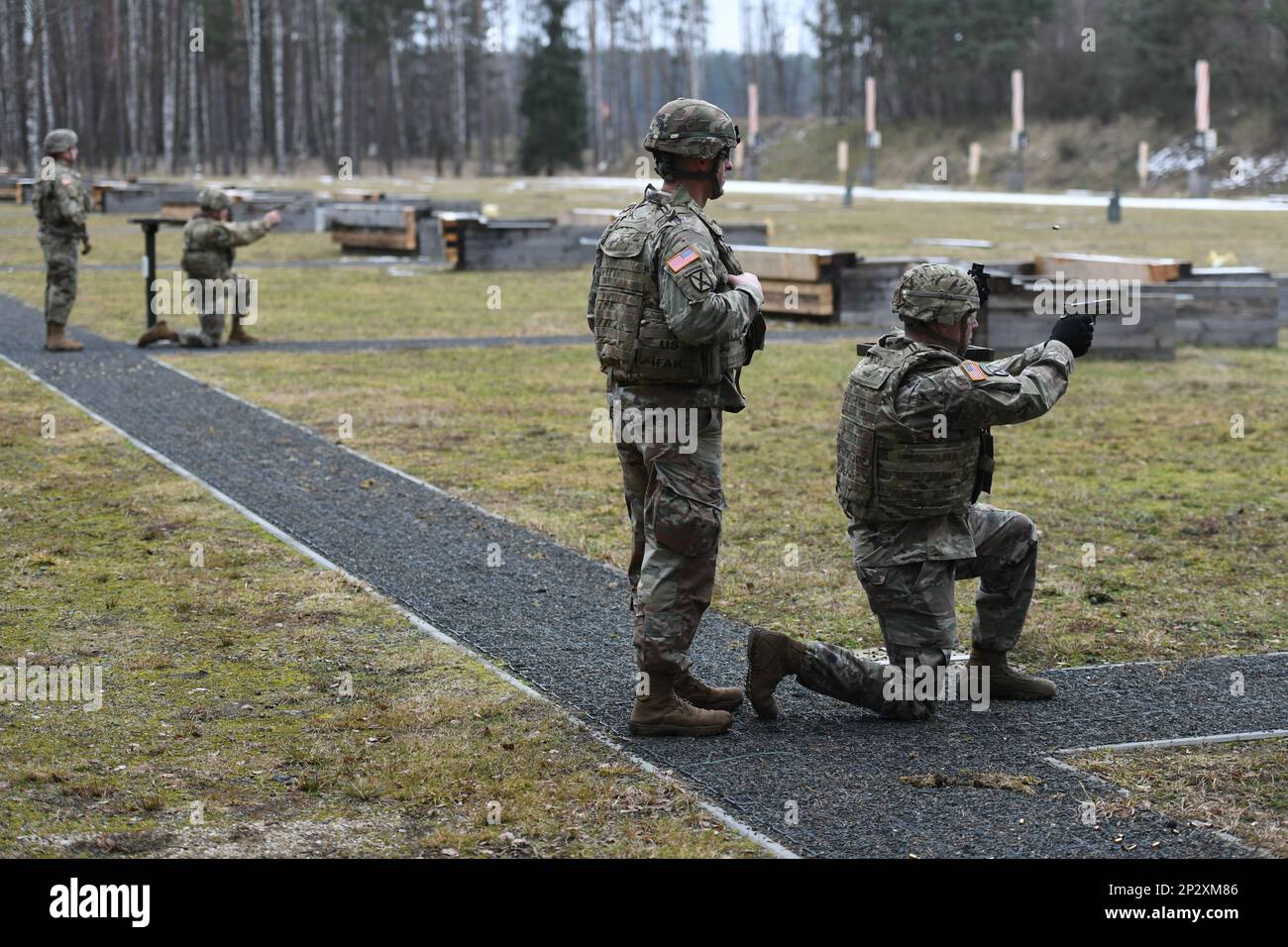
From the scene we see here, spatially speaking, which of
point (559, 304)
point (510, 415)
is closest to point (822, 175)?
point (559, 304)

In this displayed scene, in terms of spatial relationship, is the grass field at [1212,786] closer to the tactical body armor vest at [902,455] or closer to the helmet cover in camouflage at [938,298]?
the tactical body armor vest at [902,455]

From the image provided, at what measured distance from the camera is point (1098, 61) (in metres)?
71.0

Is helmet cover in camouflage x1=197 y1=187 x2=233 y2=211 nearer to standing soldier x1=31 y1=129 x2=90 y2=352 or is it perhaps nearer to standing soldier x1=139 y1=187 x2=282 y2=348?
standing soldier x1=139 y1=187 x2=282 y2=348

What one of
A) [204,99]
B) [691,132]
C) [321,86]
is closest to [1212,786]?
[691,132]

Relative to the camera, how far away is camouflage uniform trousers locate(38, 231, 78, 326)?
624 inches

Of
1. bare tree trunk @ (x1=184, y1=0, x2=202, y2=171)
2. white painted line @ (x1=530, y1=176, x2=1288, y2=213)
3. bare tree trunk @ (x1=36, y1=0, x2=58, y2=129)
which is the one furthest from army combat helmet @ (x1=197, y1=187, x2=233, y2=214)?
bare tree trunk @ (x1=184, y1=0, x2=202, y2=171)

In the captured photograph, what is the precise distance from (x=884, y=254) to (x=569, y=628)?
20.9 metres

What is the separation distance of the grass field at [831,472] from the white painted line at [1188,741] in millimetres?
1008

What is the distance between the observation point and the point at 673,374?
5590 millimetres

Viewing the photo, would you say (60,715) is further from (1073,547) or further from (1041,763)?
(1073,547)

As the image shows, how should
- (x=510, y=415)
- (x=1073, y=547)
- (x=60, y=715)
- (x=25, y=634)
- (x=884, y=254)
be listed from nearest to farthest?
(x=60, y=715), (x=25, y=634), (x=1073, y=547), (x=510, y=415), (x=884, y=254)

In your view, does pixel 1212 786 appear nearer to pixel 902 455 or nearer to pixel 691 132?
pixel 902 455
